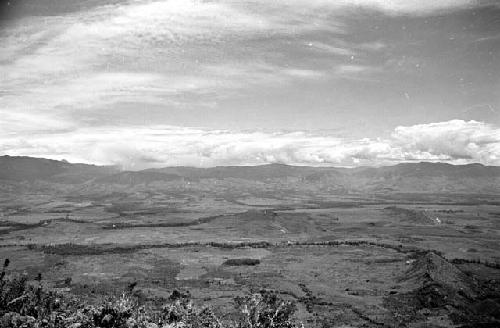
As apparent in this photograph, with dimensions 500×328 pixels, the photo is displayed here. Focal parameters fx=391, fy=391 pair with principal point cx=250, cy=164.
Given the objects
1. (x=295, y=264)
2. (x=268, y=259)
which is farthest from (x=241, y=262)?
(x=295, y=264)

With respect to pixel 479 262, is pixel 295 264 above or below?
above

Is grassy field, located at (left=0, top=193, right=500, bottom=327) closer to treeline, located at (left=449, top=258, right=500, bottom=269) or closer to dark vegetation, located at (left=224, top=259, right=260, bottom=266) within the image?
dark vegetation, located at (left=224, top=259, right=260, bottom=266)

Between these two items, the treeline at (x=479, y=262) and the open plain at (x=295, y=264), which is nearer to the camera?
the open plain at (x=295, y=264)

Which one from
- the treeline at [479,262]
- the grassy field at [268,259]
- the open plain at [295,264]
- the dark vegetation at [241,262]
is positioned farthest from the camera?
the dark vegetation at [241,262]

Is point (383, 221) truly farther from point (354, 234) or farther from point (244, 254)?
point (244, 254)

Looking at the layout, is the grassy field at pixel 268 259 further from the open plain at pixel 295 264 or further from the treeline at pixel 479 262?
the treeline at pixel 479 262

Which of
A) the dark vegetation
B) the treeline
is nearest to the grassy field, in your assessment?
the dark vegetation

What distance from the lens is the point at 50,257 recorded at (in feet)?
349

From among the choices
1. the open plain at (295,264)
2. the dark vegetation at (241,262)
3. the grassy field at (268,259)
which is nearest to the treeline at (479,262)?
the open plain at (295,264)

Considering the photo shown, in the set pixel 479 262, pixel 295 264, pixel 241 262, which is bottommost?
pixel 479 262

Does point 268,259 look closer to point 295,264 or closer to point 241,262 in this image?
point 241,262

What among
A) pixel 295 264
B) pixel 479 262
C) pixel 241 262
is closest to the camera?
pixel 479 262

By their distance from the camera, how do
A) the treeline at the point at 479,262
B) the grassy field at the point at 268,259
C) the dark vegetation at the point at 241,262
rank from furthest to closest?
the dark vegetation at the point at 241,262 → the treeline at the point at 479,262 → the grassy field at the point at 268,259

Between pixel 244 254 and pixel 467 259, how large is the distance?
6022cm
